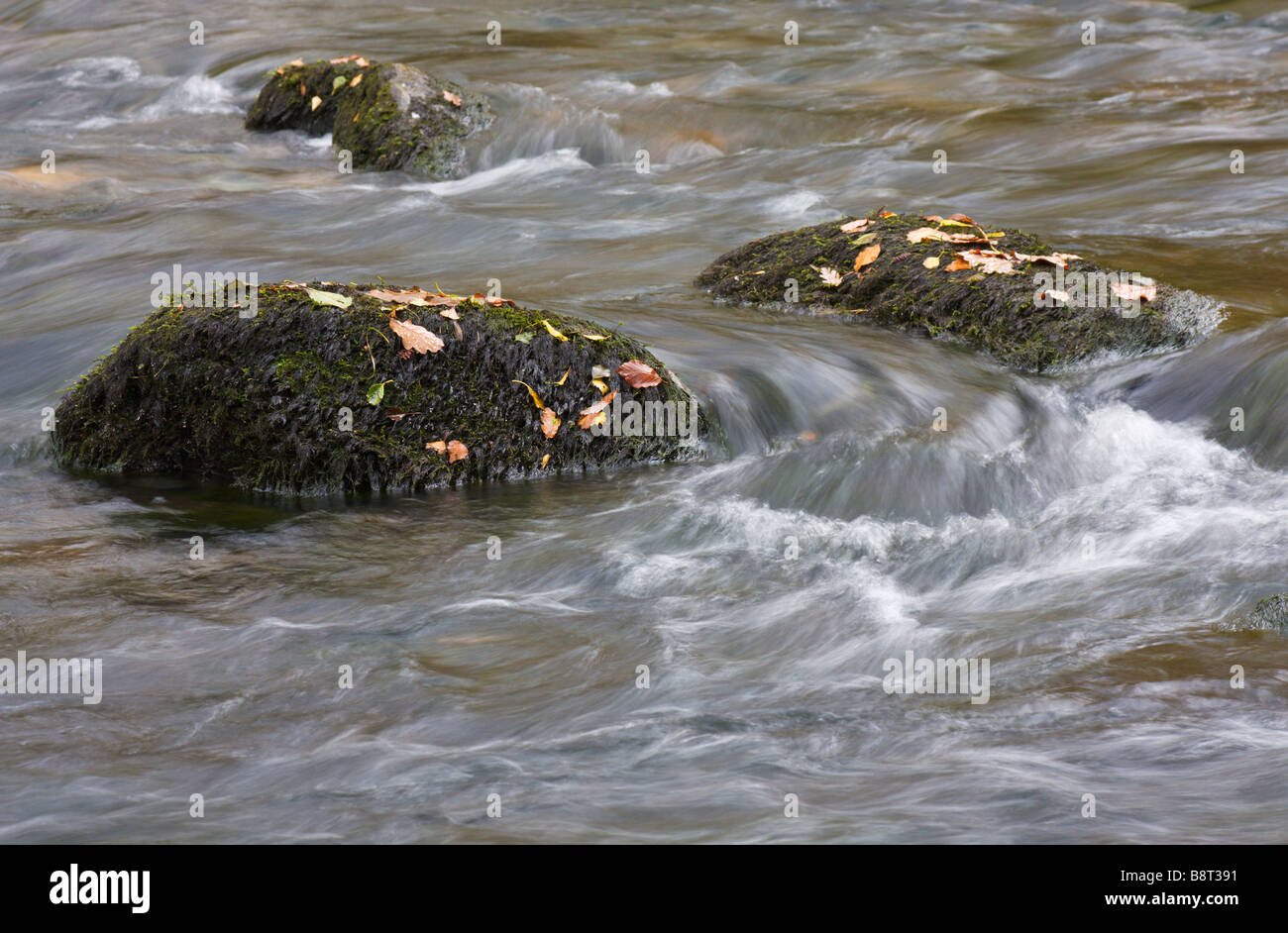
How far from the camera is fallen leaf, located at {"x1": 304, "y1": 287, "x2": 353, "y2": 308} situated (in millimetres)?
6437

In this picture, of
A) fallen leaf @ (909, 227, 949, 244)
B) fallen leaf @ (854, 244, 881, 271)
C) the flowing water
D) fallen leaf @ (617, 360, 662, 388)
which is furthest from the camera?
fallen leaf @ (854, 244, 881, 271)

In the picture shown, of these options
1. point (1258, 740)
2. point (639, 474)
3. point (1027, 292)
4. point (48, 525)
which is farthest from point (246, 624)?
point (1027, 292)

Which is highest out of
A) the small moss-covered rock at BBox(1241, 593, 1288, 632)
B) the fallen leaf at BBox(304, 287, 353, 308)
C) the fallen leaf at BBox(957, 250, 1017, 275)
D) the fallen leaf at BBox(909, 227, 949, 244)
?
the fallen leaf at BBox(909, 227, 949, 244)

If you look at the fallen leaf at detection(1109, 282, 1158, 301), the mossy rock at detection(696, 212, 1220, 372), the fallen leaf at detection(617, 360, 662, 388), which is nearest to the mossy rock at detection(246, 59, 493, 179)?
the mossy rock at detection(696, 212, 1220, 372)

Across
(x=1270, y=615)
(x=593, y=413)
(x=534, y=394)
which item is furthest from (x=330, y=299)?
(x=1270, y=615)

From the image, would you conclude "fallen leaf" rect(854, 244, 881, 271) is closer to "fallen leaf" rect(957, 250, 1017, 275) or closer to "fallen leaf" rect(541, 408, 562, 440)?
"fallen leaf" rect(957, 250, 1017, 275)

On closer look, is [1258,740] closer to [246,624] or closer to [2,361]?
[246,624]

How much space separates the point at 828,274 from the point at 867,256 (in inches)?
10.1

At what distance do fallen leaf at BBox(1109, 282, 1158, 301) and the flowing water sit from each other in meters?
0.44

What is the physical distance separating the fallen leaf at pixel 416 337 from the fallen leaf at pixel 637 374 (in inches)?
34.3

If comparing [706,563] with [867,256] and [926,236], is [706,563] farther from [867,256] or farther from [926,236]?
[926,236]

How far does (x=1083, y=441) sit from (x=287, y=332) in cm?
391

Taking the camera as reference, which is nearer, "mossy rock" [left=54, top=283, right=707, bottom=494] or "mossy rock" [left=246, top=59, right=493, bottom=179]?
"mossy rock" [left=54, top=283, right=707, bottom=494]

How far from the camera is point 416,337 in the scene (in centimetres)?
639
